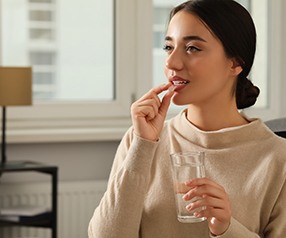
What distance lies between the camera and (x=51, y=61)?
3.86 meters

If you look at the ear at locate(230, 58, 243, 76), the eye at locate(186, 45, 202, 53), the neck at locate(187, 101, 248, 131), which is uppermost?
the eye at locate(186, 45, 202, 53)

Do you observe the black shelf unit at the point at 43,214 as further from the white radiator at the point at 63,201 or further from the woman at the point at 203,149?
Answer: the woman at the point at 203,149

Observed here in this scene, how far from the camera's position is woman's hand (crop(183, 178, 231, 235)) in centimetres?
151

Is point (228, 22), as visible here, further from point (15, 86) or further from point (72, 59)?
point (72, 59)

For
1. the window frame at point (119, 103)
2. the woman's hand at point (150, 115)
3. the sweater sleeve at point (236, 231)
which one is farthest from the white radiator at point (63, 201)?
the sweater sleeve at point (236, 231)

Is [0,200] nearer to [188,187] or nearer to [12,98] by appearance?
[12,98]

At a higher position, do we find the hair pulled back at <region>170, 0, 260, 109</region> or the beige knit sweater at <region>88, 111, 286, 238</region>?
the hair pulled back at <region>170, 0, 260, 109</region>

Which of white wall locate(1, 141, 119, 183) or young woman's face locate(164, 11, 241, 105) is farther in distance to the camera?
white wall locate(1, 141, 119, 183)

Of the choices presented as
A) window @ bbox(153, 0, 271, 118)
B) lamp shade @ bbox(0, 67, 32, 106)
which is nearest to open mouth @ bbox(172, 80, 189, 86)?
lamp shade @ bbox(0, 67, 32, 106)

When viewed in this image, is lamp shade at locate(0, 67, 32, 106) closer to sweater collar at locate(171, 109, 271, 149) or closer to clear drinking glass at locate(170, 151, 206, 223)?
sweater collar at locate(171, 109, 271, 149)

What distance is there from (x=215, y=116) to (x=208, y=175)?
0.15 m

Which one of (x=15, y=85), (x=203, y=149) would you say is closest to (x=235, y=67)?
(x=203, y=149)

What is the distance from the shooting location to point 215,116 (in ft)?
6.01

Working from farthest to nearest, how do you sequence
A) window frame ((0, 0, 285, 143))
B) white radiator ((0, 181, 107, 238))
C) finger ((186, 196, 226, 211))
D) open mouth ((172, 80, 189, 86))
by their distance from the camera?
1. window frame ((0, 0, 285, 143))
2. white radiator ((0, 181, 107, 238))
3. open mouth ((172, 80, 189, 86))
4. finger ((186, 196, 226, 211))
